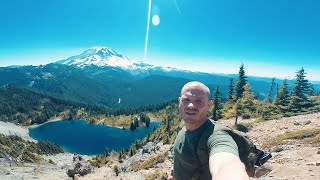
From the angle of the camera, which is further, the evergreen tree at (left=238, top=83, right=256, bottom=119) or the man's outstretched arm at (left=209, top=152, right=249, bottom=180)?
the evergreen tree at (left=238, top=83, right=256, bottom=119)

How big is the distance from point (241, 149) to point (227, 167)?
1868 millimetres

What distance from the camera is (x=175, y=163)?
18.7ft

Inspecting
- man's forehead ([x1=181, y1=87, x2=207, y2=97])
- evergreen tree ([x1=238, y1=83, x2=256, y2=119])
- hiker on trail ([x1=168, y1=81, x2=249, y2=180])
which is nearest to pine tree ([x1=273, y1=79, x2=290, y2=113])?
evergreen tree ([x1=238, y1=83, x2=256, y2=119])

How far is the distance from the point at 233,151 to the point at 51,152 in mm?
213229

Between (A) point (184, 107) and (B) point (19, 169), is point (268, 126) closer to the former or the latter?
(A) point (184, 107)

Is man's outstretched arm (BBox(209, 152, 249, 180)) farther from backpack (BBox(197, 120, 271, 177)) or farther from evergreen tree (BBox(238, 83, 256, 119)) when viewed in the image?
evergreen tree (BBox(238, 83, 256, 119))

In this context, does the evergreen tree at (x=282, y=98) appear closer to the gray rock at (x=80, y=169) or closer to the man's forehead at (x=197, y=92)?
the gray rock at (x=80, y=169)


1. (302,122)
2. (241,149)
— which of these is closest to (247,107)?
(302,122)

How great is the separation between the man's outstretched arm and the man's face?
1.39 metres

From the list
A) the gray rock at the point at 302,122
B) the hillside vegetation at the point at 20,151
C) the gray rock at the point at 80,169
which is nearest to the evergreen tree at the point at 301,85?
the gray rock at the point at 302,122

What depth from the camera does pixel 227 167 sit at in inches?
124

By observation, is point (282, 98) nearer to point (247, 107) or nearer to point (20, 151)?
point (247, 107)

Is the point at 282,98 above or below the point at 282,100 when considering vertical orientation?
above

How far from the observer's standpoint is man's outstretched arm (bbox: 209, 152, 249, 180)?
2859 mm
